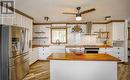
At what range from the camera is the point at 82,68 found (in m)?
4.22

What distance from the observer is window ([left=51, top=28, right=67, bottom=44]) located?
9344 mm

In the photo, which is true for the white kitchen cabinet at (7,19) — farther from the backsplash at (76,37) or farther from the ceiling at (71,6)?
the backsplash at (76,37)

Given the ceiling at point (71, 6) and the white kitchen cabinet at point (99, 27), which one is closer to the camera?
the ceiling at point (71, 6)

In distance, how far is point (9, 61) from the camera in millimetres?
4035

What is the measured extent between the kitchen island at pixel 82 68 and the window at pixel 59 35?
17.0ft

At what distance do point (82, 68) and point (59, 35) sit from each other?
529cm

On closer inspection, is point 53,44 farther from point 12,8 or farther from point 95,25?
point 12,8

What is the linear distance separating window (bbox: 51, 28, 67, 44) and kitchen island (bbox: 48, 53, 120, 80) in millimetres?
5173

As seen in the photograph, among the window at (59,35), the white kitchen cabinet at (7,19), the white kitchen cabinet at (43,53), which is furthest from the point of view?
the window at (59,35)

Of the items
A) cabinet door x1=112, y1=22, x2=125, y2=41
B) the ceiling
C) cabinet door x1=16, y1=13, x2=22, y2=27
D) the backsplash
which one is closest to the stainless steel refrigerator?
cabinet door x1=16, y1=13, x2=22, y2=27

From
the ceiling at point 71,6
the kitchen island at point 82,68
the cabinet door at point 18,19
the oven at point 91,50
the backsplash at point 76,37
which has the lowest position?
the kitchen island at point 82,68

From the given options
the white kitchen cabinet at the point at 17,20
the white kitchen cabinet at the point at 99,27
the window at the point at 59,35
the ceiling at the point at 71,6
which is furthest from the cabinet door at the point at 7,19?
the white kitchen cabinet at the point at 99,27

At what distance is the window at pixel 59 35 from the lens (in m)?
9.34

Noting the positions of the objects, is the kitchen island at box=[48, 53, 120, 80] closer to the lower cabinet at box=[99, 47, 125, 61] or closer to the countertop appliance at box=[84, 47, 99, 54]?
the countertop appliance at box=[84, 47, 99, 54]
